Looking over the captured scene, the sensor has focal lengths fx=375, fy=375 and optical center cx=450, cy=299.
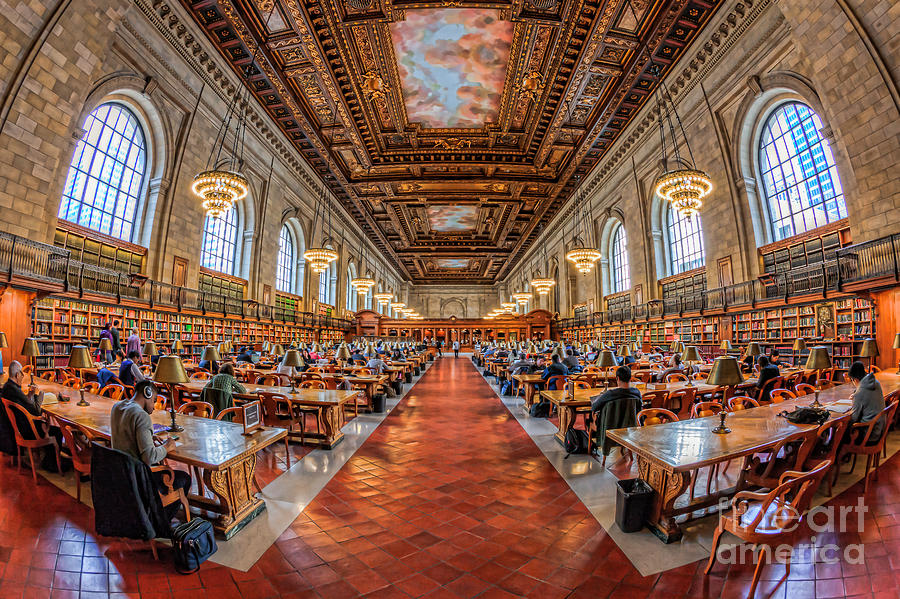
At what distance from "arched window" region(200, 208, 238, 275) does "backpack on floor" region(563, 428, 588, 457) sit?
13030mm

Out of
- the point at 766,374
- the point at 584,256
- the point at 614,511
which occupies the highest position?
the point at 584,256

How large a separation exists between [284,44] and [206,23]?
1918 millimetres

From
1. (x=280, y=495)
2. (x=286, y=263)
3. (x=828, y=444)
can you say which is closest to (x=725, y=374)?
(x=828, y=444)

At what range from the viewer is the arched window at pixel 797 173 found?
884cm

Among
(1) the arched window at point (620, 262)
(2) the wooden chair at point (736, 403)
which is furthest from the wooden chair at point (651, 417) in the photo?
(1) the arched window at point (620, 262)

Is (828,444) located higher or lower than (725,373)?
lower

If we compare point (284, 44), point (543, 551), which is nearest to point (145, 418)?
point (543, 551)

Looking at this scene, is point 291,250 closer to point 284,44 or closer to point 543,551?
point 284,44

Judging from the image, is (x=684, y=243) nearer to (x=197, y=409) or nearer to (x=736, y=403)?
(x=736, y=403)

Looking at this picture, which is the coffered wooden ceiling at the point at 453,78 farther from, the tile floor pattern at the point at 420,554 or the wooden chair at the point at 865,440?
the tile floor pattern at the point at 420,554

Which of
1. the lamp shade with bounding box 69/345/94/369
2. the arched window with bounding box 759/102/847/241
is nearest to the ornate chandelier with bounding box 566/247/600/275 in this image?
the arched window with bounding box 759/102/847/241

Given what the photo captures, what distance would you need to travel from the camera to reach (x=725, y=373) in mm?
3295

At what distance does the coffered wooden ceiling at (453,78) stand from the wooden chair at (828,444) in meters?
9.30

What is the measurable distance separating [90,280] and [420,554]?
992 cm
